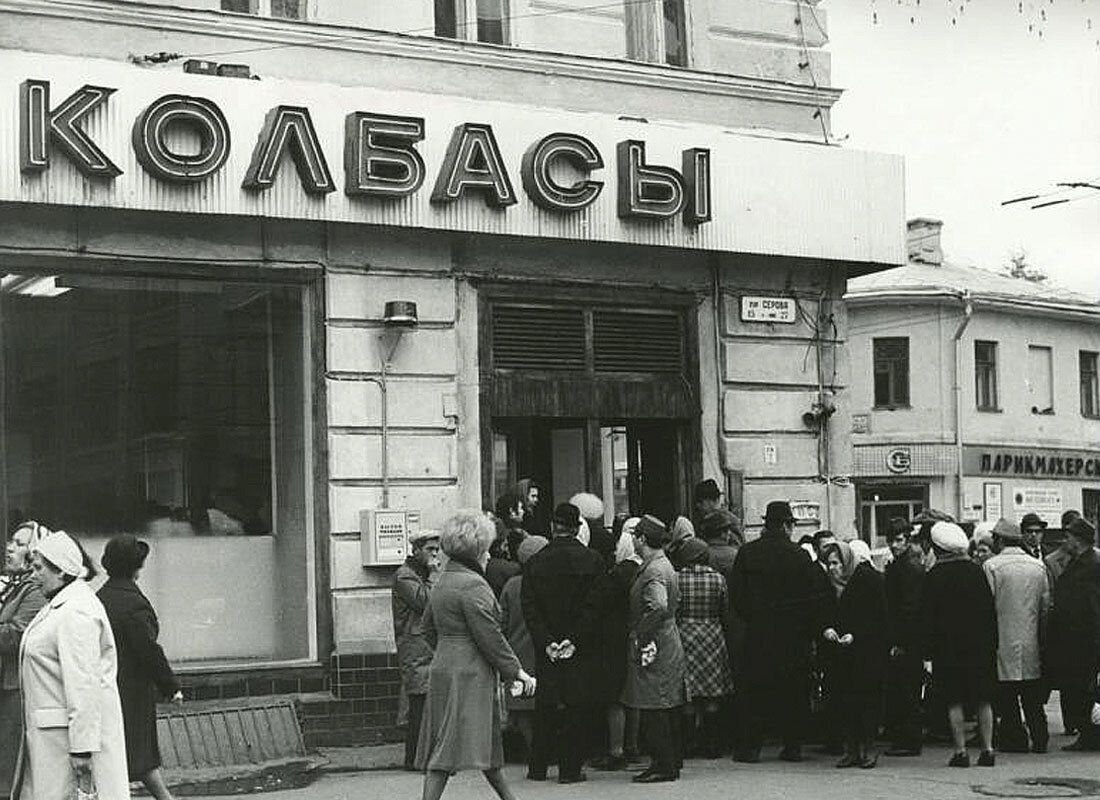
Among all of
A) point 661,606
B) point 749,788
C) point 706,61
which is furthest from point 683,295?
point 749,788

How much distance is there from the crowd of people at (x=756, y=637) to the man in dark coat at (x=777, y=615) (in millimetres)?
15

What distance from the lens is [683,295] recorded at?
16.6 m

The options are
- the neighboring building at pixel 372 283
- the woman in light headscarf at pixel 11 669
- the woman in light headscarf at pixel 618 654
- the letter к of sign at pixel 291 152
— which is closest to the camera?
the woman in light headscarf at pixel 11 669

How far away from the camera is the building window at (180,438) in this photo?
13828 millimetres

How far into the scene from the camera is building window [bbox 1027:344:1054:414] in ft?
152

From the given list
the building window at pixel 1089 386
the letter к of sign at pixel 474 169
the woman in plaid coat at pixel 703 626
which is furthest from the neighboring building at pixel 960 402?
the woman in plaid coat at pixel 703 626

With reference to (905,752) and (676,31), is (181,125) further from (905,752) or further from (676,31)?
(905,752)

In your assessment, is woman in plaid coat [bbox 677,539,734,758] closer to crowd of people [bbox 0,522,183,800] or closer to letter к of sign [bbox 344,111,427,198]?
letter к of sign [bbox 344,111,427,198]

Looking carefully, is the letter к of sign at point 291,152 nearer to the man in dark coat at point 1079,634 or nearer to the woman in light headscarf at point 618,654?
the woman in light headscarf at point 618,654

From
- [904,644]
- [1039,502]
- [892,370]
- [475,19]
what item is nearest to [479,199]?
[475,19]

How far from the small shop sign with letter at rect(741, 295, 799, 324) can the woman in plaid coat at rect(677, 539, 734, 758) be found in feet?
11.5

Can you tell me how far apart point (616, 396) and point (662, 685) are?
148 inches

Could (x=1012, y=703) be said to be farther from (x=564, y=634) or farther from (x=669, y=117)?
(x=669, y=117)

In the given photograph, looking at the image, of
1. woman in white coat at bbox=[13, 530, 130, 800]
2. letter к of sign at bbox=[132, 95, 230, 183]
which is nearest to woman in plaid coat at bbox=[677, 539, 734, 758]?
letter к of sign at bbox=[132, 95, 230, 183]
